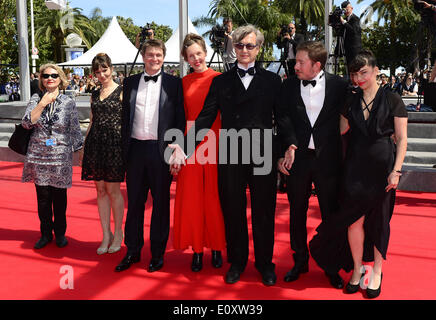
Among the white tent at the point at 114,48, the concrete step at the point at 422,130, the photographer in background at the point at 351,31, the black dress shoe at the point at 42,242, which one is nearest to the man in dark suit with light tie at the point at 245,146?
the black dress shoe at the point at 42,242

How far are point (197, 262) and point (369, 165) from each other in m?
1.64

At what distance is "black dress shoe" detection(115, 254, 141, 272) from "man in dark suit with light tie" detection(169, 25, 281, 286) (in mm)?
852

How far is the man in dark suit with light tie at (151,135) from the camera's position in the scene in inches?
151

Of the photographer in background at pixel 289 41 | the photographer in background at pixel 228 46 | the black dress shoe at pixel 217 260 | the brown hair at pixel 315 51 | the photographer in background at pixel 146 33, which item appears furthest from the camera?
the photographer in background at pixel 228 46

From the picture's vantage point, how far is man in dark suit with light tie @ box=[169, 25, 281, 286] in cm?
356

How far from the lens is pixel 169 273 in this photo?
390cm

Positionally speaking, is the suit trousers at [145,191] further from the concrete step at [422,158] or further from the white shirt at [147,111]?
the concrete step at [422,158]

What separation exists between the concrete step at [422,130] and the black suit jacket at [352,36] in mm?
1870

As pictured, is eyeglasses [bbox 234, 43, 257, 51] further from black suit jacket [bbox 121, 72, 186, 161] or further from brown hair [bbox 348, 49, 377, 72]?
brown hair [bbox 348, 49, 377, 72]

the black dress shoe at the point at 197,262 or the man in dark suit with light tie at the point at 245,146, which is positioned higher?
the man in dark suit with light tie at the point at 245,146

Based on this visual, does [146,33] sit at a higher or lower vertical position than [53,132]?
higher

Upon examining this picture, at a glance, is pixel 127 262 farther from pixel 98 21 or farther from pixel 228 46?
pixel 98 21

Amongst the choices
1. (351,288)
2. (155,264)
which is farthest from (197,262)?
(351,288)

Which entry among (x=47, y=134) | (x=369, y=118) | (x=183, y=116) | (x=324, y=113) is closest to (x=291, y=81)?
(x=324, y=113)
